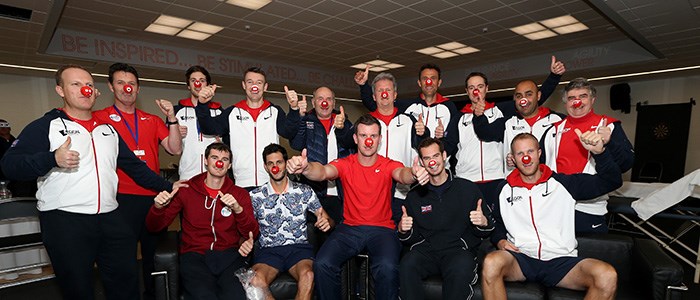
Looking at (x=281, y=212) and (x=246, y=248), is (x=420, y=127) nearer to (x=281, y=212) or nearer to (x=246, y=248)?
(x=281, y=212)

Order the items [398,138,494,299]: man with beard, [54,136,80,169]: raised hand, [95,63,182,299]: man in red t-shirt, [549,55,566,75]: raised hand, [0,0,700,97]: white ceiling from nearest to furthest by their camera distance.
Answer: [54,136,80,169]: raised hand
[398,138,494,299]: man with beard
[95,63,182,299]: man in red t-shirt
[549,55,566,75]: raised hand
[0,0,700,97]: white ceiling

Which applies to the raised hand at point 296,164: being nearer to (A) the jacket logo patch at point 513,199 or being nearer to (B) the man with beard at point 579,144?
(A) the jacket logo patch at point 513,199

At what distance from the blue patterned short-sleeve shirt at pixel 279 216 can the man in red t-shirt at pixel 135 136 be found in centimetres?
82

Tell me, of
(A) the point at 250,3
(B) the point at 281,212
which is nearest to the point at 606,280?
(B) the point at 281,212

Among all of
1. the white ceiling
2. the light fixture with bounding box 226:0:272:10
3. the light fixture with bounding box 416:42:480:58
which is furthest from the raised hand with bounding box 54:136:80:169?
the light fixture with bounding box 416:42:480:58

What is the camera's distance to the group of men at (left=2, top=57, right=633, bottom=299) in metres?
2.25

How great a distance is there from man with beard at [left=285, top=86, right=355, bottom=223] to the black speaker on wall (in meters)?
10.3

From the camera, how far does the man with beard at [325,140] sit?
3246 millimetres

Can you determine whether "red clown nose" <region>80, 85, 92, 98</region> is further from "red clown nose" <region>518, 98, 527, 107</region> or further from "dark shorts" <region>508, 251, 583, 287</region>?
"red clown nose" <region>518, 98, 527, 107</region>

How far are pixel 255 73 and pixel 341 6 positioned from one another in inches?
117

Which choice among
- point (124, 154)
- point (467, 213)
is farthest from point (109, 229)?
point (467, 213)

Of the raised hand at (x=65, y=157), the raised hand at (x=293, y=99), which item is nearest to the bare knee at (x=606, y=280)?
the raised hand at (x=293, y=99)

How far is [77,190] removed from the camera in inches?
87.1

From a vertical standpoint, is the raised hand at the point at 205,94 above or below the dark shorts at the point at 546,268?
above
